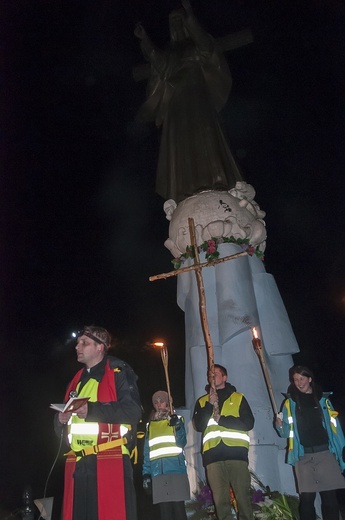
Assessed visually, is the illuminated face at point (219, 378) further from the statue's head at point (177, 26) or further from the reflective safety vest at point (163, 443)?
the statue's head at point (177, 26)

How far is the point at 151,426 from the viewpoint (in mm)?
6223

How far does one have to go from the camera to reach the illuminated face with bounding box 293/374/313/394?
216 inches

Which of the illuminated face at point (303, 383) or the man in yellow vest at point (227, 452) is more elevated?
the illuminated face at point (303, 383)

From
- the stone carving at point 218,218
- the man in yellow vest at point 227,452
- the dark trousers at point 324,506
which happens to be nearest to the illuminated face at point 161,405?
the man in yellow vest at point 227,452

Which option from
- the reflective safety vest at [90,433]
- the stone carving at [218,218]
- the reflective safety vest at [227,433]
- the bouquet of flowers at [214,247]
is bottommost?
the reflective safety vest at [90,433]

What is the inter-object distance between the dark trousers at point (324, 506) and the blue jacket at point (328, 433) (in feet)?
1.04

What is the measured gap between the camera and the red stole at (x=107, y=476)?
3307 mm

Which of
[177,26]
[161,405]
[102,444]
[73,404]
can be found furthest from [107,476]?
[177,26]

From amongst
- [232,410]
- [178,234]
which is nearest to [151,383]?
[178,234]

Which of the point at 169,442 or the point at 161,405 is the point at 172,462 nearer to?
the point at 169,442

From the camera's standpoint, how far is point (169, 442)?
604 cm

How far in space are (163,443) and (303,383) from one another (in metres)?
1.90

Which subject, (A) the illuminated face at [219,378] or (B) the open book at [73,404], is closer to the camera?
(B) the open book at [73,404]

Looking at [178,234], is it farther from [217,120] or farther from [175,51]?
[175,51]
